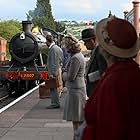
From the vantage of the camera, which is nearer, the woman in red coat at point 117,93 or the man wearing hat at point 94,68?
the woman in red coat at point 117,93

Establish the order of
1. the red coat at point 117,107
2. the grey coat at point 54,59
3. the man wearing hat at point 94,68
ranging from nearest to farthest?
the red coat at point 117,107 < the man wearing hat at point 94,68 < the grey coat at point 54,59

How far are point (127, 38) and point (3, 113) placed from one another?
945 centimetres

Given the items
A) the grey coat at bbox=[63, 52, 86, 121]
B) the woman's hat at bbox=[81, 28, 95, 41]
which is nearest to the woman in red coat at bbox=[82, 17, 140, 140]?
the woman's hat at bbox=[81, 28, 95, 41]

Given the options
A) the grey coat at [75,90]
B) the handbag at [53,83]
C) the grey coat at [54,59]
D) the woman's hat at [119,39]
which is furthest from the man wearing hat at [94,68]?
the handbag at [53,83]

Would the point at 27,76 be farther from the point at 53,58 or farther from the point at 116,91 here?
the point at 116,91

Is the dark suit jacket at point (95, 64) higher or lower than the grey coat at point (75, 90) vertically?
higher

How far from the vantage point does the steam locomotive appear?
2023cm

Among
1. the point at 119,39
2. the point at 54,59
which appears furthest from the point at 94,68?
the point at 54,59

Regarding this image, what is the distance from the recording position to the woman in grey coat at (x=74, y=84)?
7.36 meters

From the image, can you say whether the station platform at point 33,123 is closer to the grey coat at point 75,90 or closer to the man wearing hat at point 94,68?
the grey coat at point 75,90

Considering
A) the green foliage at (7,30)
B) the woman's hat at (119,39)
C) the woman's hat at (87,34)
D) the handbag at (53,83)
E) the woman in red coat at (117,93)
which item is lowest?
the handbag at (53,83)

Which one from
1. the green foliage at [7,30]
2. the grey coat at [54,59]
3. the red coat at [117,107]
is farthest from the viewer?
the green foliage at [7,30]

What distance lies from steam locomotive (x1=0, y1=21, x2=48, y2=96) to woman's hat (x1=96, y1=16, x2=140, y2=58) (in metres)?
16.8

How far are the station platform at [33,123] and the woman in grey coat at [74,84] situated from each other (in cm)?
157
